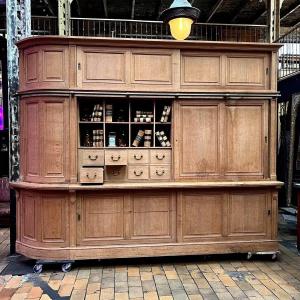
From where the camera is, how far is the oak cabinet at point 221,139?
4301mm

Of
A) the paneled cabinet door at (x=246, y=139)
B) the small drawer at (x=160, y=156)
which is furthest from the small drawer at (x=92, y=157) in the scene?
the paneled cabinet door at (x=246, y=139)

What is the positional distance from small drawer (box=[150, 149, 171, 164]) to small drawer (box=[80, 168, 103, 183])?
63cm

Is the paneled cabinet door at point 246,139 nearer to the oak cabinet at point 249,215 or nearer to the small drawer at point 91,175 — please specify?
the oak cabinet at point 249,215

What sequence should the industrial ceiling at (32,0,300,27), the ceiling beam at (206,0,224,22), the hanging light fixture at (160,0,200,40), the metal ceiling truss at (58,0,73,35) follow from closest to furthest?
the hanging light fixture at (160,0,200,40)
the metal ceiling truss at (58,0,73,35)
the ceiling beam at (206,0,224,22)
the industrial ceiling at (32,0,300,27)

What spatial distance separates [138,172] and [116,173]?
0.26 metres

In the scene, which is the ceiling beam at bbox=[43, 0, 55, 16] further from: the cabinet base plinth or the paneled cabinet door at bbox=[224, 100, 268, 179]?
the cabinet base plinth

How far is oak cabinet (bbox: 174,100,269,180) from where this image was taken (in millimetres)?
4301

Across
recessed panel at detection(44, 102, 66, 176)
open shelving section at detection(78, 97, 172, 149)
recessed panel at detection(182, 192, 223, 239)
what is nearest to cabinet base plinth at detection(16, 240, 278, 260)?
recessed panel at detection(182, 192, 223, 239)

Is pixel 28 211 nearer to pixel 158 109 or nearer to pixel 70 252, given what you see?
pixel 70 252

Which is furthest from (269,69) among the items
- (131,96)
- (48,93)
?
(48,93)

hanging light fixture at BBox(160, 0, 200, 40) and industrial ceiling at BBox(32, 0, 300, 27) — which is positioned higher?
industrial ceiling at BBox(32, 0, 300, 27)

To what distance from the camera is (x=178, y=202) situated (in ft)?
14.0

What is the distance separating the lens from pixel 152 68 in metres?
4.22

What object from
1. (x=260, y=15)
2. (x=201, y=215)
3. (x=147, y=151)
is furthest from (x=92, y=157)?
(x=260, y=15)
